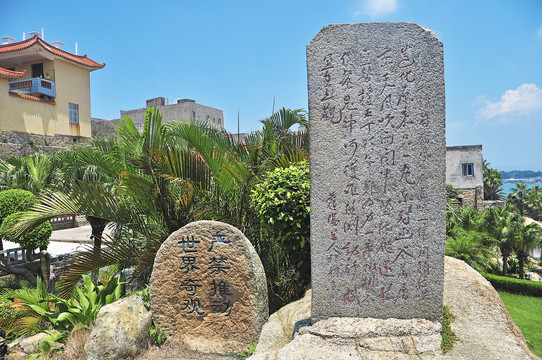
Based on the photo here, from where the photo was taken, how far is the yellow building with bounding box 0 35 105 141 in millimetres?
19984

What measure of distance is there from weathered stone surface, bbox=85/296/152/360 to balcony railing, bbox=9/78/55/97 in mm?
21237

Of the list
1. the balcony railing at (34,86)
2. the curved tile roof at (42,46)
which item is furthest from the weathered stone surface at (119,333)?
the curved tile roof at (42,46)

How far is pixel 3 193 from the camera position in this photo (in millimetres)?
8492

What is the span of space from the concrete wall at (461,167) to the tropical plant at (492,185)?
9891 mm

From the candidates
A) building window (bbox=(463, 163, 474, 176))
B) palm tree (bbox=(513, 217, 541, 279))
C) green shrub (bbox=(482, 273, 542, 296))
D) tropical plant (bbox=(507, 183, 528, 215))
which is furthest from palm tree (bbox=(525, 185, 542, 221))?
green shrub (bbox=(482, 273, 542, 296))

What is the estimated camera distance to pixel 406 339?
10.4 feet

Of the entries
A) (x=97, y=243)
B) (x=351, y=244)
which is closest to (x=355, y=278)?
(x=351, y=244)

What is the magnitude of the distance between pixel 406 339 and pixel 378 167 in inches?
53.1

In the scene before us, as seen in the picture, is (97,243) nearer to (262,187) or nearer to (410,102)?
(262,187)

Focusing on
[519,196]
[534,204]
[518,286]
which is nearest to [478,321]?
[518,286]

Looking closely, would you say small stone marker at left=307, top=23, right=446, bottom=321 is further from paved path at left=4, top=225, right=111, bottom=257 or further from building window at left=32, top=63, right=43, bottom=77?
building window at left=32, top=63, right=43, bottom=77

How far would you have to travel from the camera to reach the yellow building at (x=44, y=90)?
1998cm

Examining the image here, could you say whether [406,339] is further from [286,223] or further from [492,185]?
[492,185]

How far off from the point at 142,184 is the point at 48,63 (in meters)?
21.4
